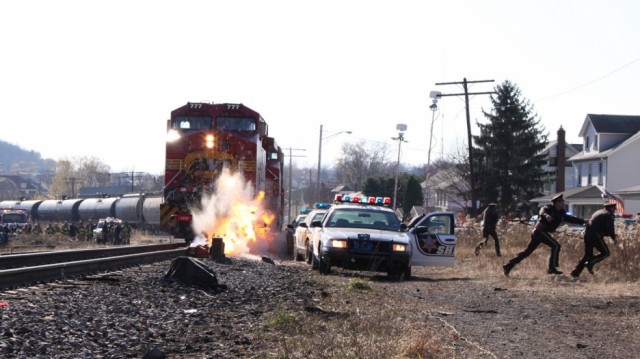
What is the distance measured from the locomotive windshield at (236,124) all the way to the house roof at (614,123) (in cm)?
4360

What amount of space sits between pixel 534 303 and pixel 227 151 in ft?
50.5

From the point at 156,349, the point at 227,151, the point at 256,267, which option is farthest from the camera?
the point at 227,151

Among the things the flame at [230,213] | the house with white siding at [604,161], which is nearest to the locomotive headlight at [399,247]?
the flame at [230,213]

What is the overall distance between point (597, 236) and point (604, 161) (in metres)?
46.9

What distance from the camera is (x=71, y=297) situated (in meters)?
10.3

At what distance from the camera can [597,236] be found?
16500 mm

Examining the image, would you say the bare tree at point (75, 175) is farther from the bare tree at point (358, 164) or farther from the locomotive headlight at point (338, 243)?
the locomotive headlight at point (338, 243)

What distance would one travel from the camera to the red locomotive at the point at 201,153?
25766mm

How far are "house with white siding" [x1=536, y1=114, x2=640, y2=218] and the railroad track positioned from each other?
4225 cm

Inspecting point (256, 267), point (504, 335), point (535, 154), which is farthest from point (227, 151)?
point (535, 154)

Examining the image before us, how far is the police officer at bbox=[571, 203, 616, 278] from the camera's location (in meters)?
16.4

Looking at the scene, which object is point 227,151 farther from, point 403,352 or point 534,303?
point 403,352

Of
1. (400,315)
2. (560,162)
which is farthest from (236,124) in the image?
(560,162)

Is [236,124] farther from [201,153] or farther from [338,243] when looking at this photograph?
[338,243]
